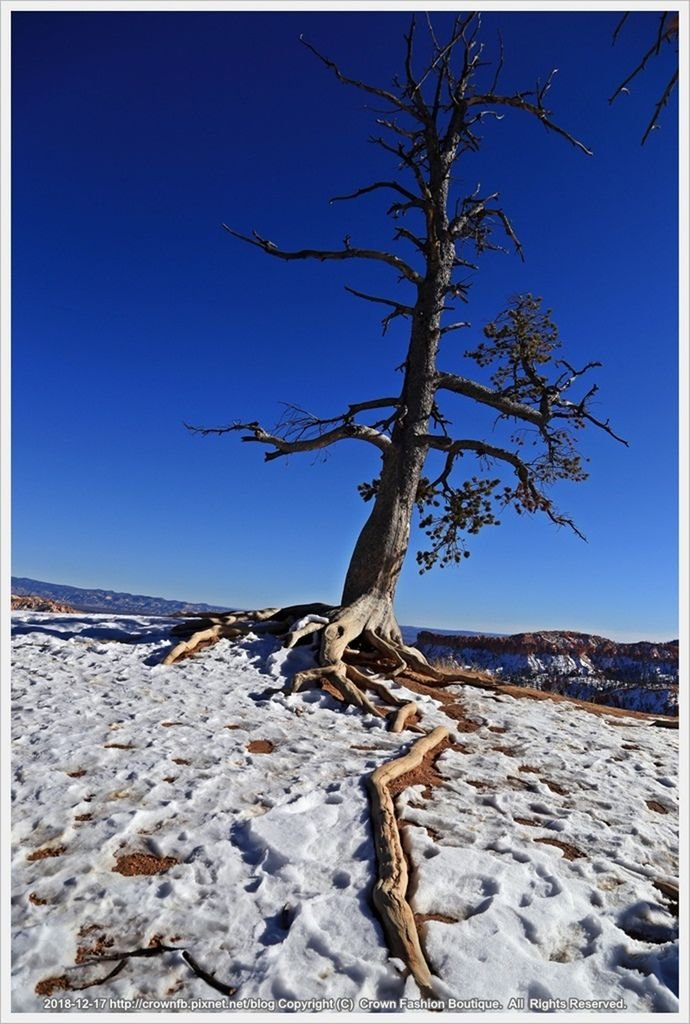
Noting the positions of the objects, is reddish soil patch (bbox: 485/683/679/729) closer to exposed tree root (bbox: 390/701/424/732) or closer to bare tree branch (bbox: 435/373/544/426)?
exposed tree root (bbox: 390/701/424/732)

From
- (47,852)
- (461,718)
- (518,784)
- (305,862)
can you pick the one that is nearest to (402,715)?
(461,718)

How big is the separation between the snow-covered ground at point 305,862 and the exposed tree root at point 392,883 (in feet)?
0.27

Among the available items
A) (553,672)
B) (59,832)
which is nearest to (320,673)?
(59,832)

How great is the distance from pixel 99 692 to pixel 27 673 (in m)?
1.36

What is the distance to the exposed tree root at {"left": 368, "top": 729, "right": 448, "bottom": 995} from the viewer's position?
309 cm

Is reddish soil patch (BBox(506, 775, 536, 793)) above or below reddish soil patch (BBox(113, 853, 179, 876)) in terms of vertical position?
below

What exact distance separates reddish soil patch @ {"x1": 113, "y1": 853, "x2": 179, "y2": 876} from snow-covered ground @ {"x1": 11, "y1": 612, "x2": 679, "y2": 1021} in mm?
15

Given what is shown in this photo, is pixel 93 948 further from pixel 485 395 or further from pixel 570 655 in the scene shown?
pixel 570 655

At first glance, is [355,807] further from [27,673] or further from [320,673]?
[27,673]

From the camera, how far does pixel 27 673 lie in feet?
25.1

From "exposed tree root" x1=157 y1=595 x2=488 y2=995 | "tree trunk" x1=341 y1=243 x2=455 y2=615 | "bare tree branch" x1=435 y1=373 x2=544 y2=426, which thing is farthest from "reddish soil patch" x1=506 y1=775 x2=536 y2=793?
"bare tree branch" x1=435 y1=373 x2=544 y2=426

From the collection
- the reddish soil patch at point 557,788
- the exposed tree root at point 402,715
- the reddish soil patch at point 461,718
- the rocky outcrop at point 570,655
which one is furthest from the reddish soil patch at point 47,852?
the rocky outcrop at point 570,655

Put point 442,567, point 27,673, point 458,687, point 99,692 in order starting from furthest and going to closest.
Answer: point 442,567, point 458,687, point 27,673, point 99,692

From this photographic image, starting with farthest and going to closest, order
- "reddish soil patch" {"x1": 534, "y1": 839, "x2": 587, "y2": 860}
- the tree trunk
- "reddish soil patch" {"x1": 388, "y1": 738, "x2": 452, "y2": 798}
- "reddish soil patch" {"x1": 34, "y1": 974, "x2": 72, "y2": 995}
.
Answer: the tree trunk → "reddish soil patch" {"x1": 388, "y1": 738, "x2": 452, "y2": 798} → "reddish soil patch" {"x1": 534, "y1": 839, "x2": 587, "y2": 860} → "reddish soil patch" {"x1": 34, "y1": 974, "x2": 72, "y2": 995}
